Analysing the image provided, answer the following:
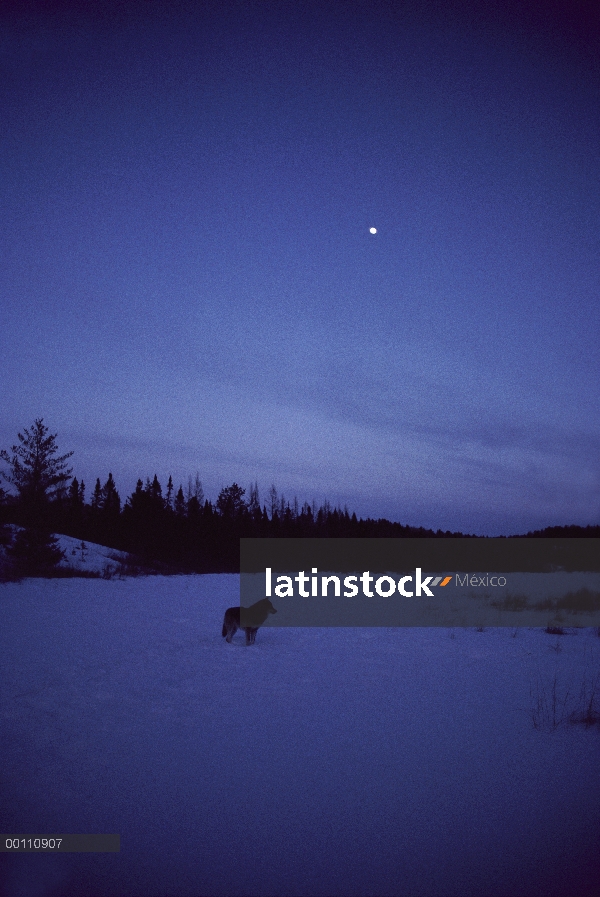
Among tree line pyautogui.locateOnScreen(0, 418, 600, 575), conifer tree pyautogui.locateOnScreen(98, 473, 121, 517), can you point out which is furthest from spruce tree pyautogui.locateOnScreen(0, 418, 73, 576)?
conifer tree pyautogui.locateOnScreen(98, 473, 121, 517)

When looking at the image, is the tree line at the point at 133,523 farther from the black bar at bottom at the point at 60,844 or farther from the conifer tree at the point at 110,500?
the black bar at bottom at the point at 60,844

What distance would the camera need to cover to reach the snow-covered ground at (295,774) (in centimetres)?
296

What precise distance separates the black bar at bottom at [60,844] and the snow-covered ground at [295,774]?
0.06 metres

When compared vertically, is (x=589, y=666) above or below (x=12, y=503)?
below

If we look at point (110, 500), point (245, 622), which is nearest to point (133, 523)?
point (110, 500)

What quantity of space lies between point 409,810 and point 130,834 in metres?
2.14

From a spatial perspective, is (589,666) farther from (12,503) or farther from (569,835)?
(12,503)

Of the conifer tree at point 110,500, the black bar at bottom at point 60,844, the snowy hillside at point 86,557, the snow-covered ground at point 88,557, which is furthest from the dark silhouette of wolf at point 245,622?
the conifer tree at point 110,500

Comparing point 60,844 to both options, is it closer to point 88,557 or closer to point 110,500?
point 88,557

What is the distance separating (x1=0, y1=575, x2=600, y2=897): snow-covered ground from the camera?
9.73 feet

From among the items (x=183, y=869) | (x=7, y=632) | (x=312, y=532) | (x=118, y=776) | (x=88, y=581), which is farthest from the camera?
(x=312, y=532)

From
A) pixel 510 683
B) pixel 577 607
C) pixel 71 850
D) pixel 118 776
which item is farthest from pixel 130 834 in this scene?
pixel 577 607

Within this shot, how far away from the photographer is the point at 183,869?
9.70 ft

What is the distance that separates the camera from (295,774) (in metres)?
3.96
